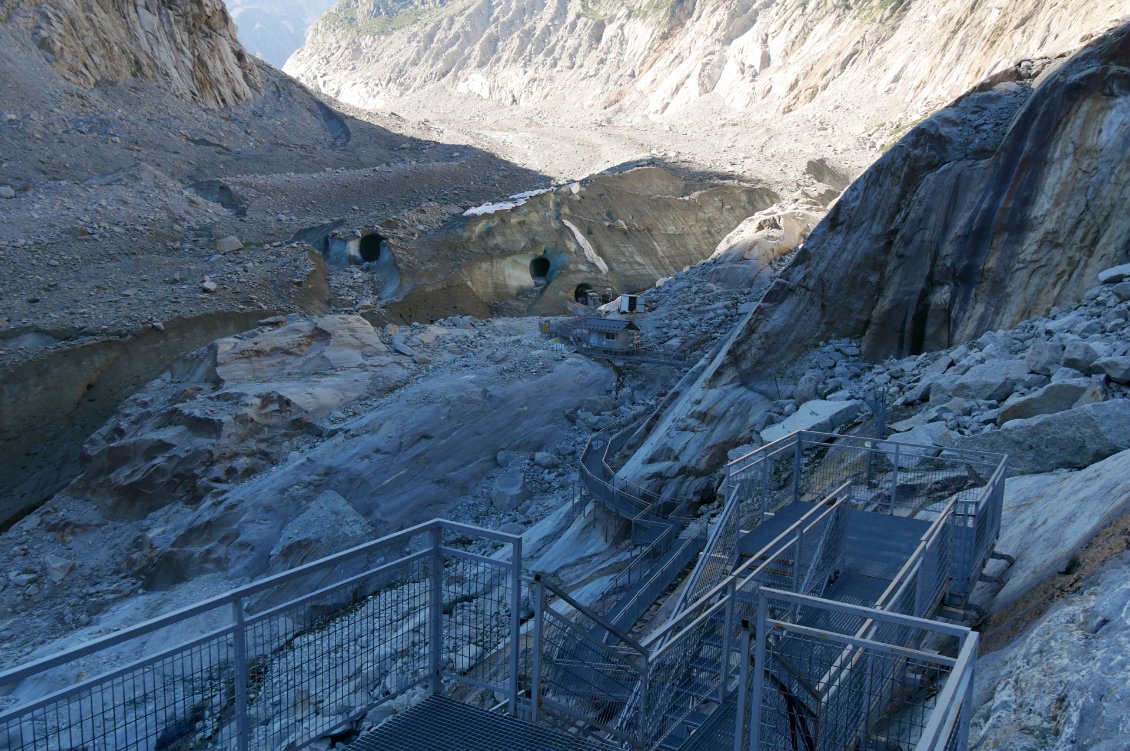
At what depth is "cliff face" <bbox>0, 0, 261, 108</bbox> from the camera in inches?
1307

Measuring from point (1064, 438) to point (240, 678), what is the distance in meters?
6.80

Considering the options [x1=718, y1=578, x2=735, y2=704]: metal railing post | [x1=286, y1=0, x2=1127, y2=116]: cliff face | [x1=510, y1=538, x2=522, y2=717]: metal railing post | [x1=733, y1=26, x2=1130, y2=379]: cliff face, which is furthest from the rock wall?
[x1=718, y1=578, x2=735, y2=704]: metal railing post

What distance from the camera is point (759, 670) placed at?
3.45m

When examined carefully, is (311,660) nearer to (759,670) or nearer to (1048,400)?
(759,670)

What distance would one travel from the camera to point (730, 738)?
4.14 metres

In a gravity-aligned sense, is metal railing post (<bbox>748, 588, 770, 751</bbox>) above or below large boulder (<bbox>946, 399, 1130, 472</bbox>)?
below

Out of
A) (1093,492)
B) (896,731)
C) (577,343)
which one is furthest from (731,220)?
(896,731)

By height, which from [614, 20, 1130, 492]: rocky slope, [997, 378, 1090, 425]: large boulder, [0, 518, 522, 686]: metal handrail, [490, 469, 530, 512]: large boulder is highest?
[614, 20, 1130, 492]: rocky slope

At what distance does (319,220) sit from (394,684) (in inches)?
1104

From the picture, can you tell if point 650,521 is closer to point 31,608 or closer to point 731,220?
point 31,608

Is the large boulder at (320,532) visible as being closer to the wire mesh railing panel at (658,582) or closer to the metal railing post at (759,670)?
the wire mesh railing panel at (658,582)

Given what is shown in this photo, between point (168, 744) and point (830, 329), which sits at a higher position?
point (830, 329)

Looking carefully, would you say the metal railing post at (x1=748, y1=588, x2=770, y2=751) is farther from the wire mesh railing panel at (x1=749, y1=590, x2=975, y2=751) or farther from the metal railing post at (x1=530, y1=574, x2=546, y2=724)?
the metal railing post at (x1=530, y1=574, x2=546, y2=724)

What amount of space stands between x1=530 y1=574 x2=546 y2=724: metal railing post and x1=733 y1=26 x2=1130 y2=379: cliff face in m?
9.52
